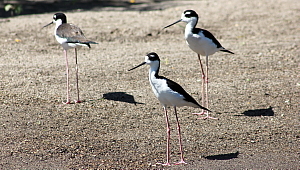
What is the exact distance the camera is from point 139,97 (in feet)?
22.2

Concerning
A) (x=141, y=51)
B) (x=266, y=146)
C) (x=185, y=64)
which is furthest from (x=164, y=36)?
(x=266, y=146)

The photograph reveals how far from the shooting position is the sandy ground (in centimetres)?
480

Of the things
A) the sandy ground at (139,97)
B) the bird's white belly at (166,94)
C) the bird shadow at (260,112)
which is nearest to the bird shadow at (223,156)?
the sandy ground at (139,97)

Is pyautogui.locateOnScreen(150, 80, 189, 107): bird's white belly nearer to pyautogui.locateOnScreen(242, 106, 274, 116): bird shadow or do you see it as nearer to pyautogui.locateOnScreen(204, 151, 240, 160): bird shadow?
pyautogui.locateOnScreen(204, 151, 240, 160): bird shadow

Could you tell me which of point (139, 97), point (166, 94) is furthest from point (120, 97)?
point (166, 94)

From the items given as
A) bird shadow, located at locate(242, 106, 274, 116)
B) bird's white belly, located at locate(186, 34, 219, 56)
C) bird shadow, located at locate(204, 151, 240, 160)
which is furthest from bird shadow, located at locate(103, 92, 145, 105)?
bird shadow, located at locate(204, 151, 240, 160)

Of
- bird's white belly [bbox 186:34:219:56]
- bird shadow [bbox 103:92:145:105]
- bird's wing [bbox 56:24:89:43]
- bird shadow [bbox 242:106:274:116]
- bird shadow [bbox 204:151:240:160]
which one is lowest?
bird shadow [bbox 204:151:240:160]

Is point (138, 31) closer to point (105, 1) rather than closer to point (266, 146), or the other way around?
point (105, 1)

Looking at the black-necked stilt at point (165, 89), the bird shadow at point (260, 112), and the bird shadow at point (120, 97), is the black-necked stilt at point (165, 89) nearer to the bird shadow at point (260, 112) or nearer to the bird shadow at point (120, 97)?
the bird shadow at point (260, 112)

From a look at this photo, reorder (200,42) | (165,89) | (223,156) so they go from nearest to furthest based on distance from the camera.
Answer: (165,89) < (223,156) < (200,42)

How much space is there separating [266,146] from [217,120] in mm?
1000

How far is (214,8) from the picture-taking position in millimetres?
13234

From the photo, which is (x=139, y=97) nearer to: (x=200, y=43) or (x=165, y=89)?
(x=200, y=43)

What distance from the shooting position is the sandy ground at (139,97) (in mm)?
4801
